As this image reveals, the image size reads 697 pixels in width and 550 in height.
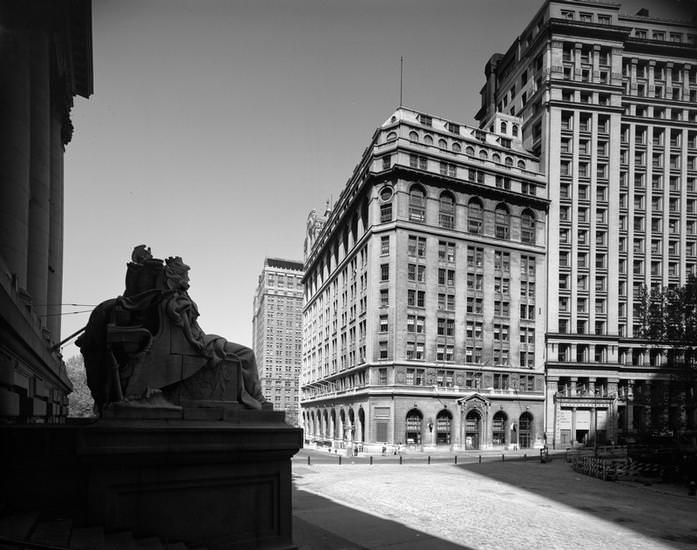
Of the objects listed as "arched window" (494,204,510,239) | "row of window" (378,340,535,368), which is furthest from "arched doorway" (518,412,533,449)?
"arched window" (494,204,510,239)

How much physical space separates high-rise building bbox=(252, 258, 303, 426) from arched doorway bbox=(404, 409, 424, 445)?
4935 inches

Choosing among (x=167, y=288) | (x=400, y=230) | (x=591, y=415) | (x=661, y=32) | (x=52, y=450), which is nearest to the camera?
(x=52, y=450)

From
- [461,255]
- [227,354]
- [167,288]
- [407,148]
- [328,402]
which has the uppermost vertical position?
[407,148]

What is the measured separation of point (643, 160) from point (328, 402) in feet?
196

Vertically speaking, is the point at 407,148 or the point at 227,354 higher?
the point at 407,148

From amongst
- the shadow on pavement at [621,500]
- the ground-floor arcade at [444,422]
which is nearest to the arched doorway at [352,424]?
the ground-floor arcade at [444,422]

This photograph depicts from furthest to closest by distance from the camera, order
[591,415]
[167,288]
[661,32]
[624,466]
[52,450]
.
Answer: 1. [661,32]
2. [591,415]
3. [624,466]
4. [167,288]
5. [52,450]

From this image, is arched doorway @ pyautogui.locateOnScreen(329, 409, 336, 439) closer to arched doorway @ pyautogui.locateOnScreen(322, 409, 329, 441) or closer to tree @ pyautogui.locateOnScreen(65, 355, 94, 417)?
arched doorway @ pyautogui.locateOnScreen(322, 409, 329, 441)

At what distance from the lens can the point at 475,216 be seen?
77.4 m

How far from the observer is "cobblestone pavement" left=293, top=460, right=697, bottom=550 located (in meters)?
17.1

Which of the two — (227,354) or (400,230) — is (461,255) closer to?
(400,230)

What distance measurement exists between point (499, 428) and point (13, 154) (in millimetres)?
64846

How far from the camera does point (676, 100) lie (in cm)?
8781

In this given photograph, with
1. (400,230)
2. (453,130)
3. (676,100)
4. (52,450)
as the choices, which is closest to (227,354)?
(52,450)
